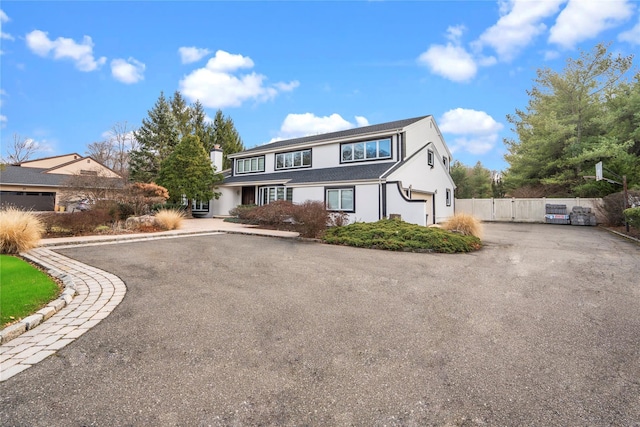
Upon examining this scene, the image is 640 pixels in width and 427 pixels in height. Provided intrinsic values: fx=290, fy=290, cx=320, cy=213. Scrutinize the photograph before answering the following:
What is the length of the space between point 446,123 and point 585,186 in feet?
34.5

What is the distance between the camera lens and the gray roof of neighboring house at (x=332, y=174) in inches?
610

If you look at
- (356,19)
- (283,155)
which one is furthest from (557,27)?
(283,155)

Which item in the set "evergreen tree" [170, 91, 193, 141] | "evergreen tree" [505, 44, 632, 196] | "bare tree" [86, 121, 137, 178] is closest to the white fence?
"evergreen tree" [505, 44, 632, 196]

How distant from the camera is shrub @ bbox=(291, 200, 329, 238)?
11398 millimetres

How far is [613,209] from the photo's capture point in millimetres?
16594

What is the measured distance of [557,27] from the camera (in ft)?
36.8

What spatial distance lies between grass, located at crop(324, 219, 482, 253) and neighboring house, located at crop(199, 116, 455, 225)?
149 inches

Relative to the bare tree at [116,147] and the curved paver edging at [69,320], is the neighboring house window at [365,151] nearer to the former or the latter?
the curved paver edging at [69,320]

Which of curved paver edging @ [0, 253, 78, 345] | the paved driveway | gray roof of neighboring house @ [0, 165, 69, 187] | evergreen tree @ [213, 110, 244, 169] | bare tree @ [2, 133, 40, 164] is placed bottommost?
the paved driveway

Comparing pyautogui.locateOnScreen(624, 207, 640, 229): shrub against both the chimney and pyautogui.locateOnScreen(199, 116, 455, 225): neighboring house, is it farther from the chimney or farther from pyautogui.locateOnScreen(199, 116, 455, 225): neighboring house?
the chimney

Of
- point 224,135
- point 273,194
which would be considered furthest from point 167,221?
point 224,135

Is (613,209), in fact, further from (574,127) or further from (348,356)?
(348,356)

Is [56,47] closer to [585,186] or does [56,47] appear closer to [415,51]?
[415,51]

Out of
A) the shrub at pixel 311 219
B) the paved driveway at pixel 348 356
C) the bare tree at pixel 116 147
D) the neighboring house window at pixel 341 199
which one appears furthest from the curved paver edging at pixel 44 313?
the bare tree at pixel 116 147
